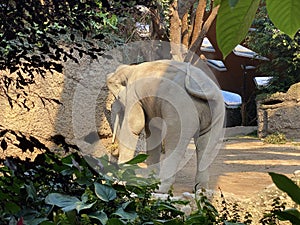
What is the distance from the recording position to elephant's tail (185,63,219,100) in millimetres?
3346

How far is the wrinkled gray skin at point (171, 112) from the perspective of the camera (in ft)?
11.0

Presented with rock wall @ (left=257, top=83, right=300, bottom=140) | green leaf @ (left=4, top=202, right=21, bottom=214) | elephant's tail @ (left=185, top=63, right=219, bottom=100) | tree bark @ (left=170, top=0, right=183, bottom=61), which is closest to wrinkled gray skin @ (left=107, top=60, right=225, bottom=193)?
elephant's tail @ (left=185, top=63, right=219, bottom=100)

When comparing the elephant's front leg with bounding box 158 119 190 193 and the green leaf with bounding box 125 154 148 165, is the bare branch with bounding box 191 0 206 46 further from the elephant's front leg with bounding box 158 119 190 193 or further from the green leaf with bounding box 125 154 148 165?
the green leaf with bounding box 125 154 148 165

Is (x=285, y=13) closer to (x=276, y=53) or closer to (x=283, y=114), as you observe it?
(x=283, y=114)

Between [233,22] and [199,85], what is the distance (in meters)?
3.17

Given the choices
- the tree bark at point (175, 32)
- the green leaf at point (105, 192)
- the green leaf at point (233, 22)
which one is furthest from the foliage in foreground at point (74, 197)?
the tree bark at point (175, 32)

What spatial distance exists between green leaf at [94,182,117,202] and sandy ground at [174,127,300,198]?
2.91 metres

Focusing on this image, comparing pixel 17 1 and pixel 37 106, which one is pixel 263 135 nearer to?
pixel 37 106

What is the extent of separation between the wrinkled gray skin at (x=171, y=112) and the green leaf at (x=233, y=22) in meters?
3.08

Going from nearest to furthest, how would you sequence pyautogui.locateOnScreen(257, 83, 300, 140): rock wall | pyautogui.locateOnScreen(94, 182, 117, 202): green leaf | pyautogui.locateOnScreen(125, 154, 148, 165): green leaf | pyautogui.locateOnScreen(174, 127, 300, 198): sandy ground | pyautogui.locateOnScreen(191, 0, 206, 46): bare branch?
pyautogui.locateOnScreen(94, 182, 117, 202): green leaf → pyautogui.locateOnScreen(125, 154, 148, 165): green leaf → pyautogui.locateOnScreen(174, 127, 300, 198): sandy ground → pyautogui.locateOnScreen(191, 0, 206, 46): bare branch → pyautogui.locateOnScreen(257, 83, 300, 140): rock wall

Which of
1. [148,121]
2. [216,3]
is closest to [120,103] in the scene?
[148,121]

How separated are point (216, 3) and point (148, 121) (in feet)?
10.8

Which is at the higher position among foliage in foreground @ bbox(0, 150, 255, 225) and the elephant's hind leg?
foliage in foreground @ bbox(0, 150, 255, 225)

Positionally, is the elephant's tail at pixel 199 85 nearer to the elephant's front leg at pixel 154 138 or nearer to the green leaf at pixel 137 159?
the elephant's front leg at pixel 154 138
